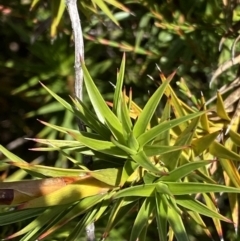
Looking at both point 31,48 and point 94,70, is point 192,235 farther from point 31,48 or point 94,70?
point 31,48

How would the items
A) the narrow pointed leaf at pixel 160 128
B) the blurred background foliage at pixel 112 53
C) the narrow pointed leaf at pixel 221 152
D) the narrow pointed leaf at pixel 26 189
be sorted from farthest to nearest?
1. the blurred background foliage at pixel 112 53
2. the narrow pointed leaf at pixel 221 152
3. the narrow pointed leaf at pixel 160 128
4. the narrow pointed leaf at pixel 26 189

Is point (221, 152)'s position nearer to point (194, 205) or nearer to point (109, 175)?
point (194, 205)

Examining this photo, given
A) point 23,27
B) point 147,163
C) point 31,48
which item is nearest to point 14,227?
point 31,48

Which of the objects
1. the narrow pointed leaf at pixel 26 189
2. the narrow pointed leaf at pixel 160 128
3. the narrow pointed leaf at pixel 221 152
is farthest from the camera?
the narrow pointed leaf at pixel 221 152

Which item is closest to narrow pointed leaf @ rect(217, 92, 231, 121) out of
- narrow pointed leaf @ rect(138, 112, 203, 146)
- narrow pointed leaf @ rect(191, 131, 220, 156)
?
narrow pointed leaf @ rect(191, 131, 220, 156)

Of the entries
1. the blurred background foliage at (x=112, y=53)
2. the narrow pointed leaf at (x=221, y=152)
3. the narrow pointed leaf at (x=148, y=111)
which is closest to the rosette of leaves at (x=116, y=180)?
the narrow pointed leaf at (x=148, y=111)

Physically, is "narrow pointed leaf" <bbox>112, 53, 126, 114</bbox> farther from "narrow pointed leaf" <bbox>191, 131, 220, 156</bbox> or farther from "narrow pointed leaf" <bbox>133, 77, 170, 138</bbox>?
"narrow pointed leaf" <bbox>191, 131, 220, 156</bbox>

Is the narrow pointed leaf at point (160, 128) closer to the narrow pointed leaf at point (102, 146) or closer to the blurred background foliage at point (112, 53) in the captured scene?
the narrow pointed leaf at point (102, 146)
